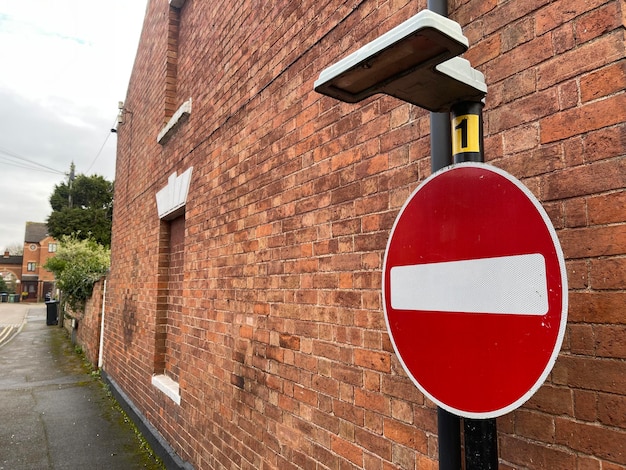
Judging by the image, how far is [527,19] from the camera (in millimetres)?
1586

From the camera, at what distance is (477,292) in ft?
3.71

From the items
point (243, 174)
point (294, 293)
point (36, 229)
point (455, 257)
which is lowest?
point (294, 293)

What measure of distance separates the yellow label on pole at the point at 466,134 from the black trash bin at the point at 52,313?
2352 cm

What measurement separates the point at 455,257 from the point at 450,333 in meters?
0.20

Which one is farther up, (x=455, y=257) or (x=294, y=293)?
(x=455, y=257)

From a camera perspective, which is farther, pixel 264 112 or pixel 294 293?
pixel 264 112

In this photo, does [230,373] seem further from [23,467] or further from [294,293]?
[23,467]

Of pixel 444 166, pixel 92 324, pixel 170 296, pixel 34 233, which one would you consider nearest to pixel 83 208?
pixel 34 233

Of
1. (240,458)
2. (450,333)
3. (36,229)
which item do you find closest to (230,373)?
(240,458)

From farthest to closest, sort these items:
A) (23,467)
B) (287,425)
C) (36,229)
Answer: (36,229)
(23,467)
(287,425)

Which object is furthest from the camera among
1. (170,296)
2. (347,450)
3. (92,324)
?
(92,324)

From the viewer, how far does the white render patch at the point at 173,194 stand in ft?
15.3

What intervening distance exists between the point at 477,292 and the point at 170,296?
4.76 meters

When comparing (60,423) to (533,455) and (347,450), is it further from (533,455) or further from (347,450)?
(533,455)
